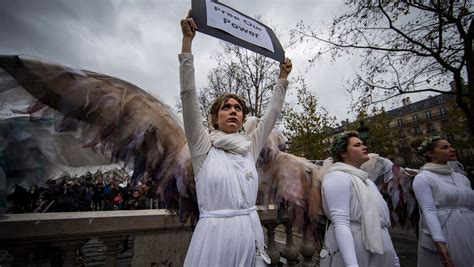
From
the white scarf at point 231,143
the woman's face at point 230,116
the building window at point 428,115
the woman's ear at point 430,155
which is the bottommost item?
the woman's ear at point 430,155

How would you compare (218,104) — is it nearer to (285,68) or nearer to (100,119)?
(285,68)

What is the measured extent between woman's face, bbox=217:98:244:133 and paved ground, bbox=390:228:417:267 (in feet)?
16.4

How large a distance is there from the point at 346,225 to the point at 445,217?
1.51 metres

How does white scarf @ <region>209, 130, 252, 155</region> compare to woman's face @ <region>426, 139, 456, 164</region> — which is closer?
white scarf @ <region>209, 130, 252, 155</region>

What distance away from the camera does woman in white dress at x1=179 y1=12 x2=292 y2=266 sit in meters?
1.40

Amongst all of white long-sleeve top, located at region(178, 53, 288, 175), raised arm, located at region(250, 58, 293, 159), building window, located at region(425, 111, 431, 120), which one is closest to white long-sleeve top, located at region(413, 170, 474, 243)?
raised arm, located at region(250, 58, 293, 159)

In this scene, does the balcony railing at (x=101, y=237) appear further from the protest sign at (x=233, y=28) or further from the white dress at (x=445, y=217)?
the protest sign at (x=233, y=28)

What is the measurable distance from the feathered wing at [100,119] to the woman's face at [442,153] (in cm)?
275

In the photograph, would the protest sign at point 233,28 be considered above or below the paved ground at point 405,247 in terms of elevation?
above

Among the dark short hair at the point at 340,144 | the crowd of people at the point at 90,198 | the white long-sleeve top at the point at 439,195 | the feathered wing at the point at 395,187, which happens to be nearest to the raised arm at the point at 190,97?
the dark short hair at the point at 340,144

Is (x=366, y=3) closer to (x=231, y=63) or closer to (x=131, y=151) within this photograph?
(x=131, y=151)

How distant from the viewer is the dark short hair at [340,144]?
2.27m

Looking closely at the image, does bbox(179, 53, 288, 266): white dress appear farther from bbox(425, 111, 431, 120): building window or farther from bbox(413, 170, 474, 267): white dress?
bbox(425, 111, 431, 120): building window

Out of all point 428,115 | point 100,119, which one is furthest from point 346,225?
point 428,115
